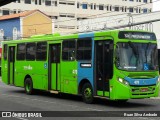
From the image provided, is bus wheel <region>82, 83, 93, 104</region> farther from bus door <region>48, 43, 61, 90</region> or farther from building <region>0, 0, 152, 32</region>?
building <region>0, 0, 152, 32</region>

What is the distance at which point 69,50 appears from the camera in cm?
1883

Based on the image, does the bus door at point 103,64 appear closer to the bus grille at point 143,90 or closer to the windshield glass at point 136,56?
the windshield glass at point 136,56

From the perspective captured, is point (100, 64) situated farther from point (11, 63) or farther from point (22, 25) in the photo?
point (22, 25)

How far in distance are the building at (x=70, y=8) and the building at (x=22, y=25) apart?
44.3 feet

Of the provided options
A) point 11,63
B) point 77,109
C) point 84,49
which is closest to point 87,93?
point 84,49

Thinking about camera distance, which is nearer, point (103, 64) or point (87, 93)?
point (103, 64)

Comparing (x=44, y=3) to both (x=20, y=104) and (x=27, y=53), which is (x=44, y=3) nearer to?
(x=27, y=53)

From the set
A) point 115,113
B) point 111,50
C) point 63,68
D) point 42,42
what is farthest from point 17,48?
point 115,113

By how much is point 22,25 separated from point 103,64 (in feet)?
161

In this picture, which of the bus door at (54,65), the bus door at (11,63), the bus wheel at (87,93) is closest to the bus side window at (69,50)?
the bus door at (54,65)

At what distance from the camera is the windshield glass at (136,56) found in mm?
16109

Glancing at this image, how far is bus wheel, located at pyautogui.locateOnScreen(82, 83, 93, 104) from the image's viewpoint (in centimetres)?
1733

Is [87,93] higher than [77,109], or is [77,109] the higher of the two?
[87,93]

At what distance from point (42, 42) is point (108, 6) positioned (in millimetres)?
81132
